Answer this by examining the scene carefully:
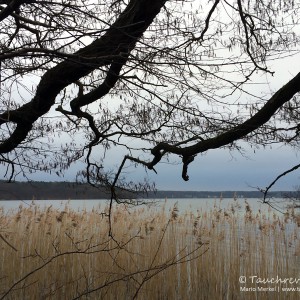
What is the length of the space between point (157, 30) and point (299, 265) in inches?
102

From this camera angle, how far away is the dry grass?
10.9ft

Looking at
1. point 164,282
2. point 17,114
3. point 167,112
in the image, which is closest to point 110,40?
point 167,112

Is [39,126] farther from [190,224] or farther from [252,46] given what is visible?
[190,224]

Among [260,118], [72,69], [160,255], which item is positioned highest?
[72,69]

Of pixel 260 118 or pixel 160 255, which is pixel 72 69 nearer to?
pixel 260 118

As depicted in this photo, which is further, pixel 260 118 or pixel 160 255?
pixel 160 255

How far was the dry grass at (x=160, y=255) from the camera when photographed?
3.33 metres

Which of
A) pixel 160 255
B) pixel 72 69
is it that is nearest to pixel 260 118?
pixel 72 69

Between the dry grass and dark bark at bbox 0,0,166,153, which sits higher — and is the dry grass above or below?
below

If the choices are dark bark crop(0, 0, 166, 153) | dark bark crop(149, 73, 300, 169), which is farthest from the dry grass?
dark bark crop(149, 73, 300, 169)

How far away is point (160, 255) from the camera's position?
363cm

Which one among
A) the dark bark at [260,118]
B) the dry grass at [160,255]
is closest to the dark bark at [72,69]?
the dark bark at [260,118]

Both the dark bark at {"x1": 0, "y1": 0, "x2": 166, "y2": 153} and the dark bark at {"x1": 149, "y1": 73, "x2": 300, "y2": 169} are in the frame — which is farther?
the dark bark at {"x1": 149, "y1": 73, "x2": 300, "y2": 169}

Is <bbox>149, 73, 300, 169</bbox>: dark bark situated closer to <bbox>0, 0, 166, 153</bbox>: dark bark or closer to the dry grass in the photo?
<bbox>0, 0, 166, 153</bbox>: dark bark
